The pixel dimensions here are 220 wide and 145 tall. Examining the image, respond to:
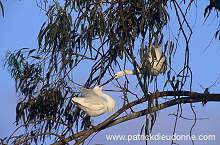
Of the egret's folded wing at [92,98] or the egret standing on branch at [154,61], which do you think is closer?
the egret standing on branch at [154,61]

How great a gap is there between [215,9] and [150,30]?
597mm

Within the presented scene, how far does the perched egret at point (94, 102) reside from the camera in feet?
10.6

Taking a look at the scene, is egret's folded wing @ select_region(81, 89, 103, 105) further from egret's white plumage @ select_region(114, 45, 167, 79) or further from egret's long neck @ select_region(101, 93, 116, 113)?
egret's white plumage @ select_region(114, 45, 167, 79)

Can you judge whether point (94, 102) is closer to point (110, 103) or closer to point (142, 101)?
point (110, 103)

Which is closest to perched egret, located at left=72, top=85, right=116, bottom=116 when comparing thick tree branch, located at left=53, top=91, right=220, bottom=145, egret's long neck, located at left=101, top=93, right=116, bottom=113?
egret's long neck, located at left=101, top=93, right=116, bottom=113

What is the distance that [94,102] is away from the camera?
3.24 m

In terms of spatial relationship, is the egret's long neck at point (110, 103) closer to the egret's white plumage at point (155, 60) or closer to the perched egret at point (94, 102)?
the perched egret at point (94, 102)

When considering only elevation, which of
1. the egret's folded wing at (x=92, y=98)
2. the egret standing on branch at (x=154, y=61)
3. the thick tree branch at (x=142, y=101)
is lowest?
the thick tree branch at (x=142, y=101)

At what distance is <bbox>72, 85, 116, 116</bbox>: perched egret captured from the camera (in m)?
3.22

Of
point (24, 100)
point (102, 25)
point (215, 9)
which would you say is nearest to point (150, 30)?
point (102, 25)

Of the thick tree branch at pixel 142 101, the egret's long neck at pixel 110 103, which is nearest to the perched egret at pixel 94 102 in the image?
the egret's long neck at pixel 110 103

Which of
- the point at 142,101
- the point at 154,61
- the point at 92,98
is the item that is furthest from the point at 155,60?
the point at 92,98

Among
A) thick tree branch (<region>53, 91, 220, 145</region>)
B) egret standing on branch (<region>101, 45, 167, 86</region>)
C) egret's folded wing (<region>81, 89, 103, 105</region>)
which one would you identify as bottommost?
thick tree branch (<region>53, 91, 220, 145</region>)

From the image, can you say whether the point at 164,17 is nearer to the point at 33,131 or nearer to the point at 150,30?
the point at 150,30
